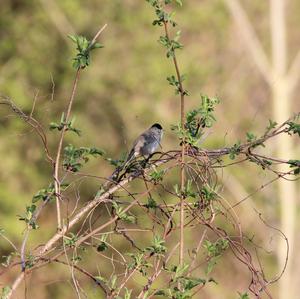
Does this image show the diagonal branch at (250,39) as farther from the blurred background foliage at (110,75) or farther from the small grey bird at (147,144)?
the small grey bird at (147,144)

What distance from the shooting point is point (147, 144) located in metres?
5.23

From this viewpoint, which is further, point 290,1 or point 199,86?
point 290,1

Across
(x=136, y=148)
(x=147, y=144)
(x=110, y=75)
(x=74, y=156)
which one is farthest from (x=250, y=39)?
(x=74, y=156)

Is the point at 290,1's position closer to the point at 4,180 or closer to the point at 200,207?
the point at 4,180

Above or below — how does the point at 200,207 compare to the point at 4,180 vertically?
below

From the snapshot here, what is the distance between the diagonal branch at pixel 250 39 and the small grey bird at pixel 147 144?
11.4m

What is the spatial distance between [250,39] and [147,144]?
12.5m

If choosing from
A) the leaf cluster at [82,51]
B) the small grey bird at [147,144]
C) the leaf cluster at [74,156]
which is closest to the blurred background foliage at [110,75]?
the small grey bird at [147,144]

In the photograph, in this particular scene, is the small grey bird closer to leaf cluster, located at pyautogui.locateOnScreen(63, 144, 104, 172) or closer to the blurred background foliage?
leaf cluster, located at pyautogui.locateOnScreen(63, 144, 104, 172)

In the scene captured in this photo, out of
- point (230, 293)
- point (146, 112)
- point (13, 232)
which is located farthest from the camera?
point (230, 293)

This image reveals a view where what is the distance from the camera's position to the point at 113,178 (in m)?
3.91

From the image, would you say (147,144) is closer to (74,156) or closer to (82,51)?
(74,156)

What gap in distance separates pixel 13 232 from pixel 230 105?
16.3 ft

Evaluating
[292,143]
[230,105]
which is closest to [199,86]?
[230,105]
